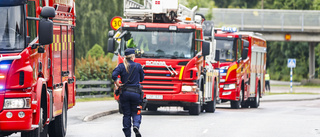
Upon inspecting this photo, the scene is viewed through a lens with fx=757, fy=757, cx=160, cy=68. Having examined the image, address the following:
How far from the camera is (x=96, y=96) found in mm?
34250

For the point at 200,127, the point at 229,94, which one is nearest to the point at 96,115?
the point at 200,127

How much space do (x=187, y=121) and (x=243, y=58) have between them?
978cm

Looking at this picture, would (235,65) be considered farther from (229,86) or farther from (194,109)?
(194,109)

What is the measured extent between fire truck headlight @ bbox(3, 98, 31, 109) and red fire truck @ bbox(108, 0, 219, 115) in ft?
35.4

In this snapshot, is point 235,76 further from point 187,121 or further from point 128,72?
point 128,72

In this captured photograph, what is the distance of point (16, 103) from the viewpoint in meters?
10.9

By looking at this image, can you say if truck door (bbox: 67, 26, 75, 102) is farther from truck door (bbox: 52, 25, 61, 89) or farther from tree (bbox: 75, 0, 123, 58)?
tree (bbox: 75, 0, 123, 58)

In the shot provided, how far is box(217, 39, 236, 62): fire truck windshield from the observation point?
29547 millimetres

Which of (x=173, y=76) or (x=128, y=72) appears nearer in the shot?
(x=128, y=72)

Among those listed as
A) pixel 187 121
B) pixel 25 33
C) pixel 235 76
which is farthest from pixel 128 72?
pixel 235 76

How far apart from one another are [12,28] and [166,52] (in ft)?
36.8

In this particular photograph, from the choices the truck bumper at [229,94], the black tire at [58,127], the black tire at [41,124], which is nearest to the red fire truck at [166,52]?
the truck bumper at [229,94]

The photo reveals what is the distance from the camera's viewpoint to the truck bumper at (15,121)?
35.5 feet

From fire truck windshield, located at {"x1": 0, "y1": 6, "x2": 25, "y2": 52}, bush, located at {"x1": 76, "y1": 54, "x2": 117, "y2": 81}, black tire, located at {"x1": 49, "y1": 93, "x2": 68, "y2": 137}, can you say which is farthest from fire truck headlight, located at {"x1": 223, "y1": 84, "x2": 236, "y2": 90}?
fire truck windshield, located at {"x1": 0, "y1": 6, "x2": 25, "y2": 52}
